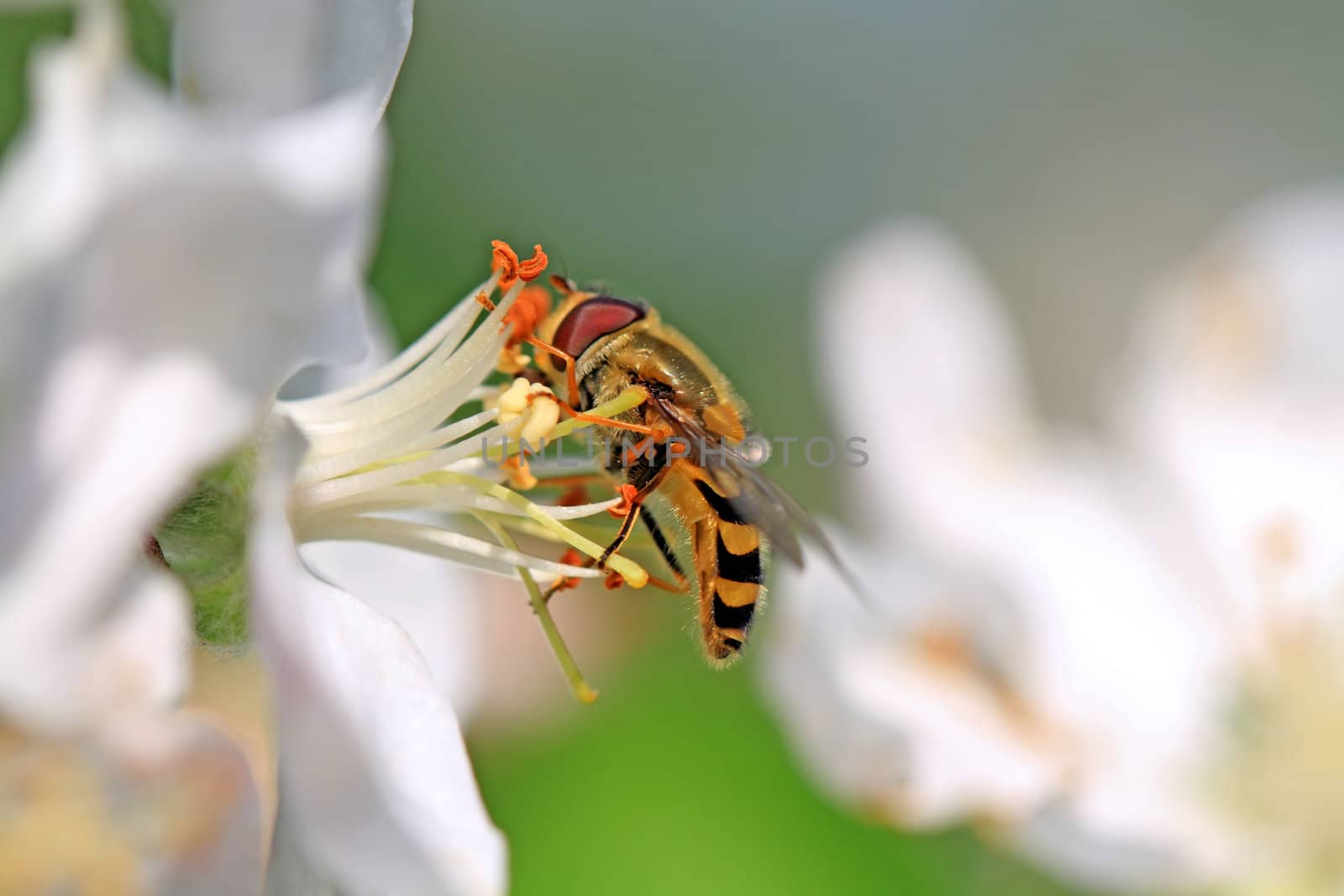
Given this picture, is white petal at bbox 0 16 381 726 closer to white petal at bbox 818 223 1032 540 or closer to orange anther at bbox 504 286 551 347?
orange anther at bbox 504 286 551 347

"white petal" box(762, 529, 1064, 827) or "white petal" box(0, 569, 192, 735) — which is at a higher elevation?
"white petal" box(0, 569, 192, 735)

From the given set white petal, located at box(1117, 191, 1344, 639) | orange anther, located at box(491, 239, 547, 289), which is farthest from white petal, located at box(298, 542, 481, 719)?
white petal, located at box(1117, 191, 1344, 639)

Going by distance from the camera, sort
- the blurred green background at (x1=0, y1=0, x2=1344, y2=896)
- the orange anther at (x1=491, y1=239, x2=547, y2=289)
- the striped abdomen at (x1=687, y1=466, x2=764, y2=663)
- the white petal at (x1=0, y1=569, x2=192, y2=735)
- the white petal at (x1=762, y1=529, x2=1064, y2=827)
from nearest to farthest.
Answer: the white petal at (x1=0, y1=569, x2=192, y2=735), the orange anther at (x1=491, y1=239, x2=547, y2=289), the striped abdomen at (x1=687, y1=466, x2=764, y2=663), the white petal at (x1=762, y1=529, x2=1064, y2=827), the blurred green background at (x1=0, y1=0, x2=1344, y2=896)

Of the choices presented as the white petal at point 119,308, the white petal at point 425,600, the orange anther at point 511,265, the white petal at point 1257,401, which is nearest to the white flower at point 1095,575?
the white petal at point 1257,401

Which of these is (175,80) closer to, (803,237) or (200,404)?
(200,404)

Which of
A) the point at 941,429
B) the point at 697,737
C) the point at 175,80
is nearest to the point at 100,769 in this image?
the point at 175,80

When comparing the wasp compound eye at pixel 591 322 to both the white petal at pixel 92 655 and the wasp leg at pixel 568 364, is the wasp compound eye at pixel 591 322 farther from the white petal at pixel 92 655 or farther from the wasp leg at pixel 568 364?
the white petal at pixel 92 655
